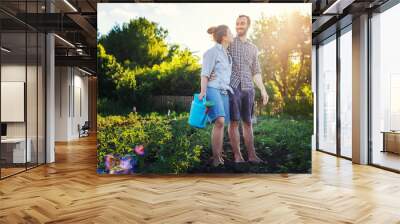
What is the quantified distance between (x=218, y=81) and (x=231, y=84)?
0.22 m

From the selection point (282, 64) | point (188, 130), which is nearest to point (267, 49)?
point (282, 64)

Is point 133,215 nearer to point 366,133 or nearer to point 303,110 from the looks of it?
point 303,110

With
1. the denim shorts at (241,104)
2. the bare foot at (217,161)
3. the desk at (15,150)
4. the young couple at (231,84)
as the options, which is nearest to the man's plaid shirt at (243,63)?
the young couple at (231,84)

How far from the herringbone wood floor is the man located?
22.8 inches

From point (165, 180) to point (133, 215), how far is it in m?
2.19

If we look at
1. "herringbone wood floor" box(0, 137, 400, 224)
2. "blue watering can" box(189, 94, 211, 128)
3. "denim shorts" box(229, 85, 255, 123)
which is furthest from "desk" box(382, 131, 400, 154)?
"blue watering can" box(189, 94, 211, 128)

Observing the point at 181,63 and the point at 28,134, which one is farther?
the point at 28,134

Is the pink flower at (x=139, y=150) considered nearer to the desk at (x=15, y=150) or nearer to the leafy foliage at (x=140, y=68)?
the leafy foliage at (x=140, y=68)

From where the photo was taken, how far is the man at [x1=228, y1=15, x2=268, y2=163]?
21.7 ft

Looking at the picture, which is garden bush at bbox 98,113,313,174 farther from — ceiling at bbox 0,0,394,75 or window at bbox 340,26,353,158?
window at bbox 340,26,353,158

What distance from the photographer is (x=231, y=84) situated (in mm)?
6602

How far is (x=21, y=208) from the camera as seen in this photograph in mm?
4469

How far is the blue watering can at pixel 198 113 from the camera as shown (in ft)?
21.7

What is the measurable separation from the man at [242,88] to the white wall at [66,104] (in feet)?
34.2
